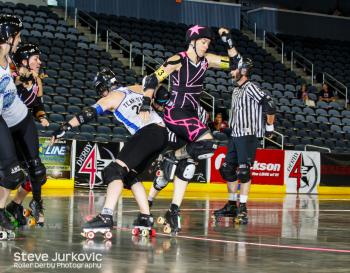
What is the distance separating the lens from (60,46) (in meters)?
15.0

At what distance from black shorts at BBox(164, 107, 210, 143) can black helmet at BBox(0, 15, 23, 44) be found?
1.49m

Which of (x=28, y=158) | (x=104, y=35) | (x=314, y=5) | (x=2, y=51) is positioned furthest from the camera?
(x=314, y=5)

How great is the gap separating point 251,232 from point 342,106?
15889mm

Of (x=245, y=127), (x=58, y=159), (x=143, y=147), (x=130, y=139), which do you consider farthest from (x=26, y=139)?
(x=58, y=159)

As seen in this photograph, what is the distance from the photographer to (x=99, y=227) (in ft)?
12.1

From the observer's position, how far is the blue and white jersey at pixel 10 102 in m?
3.62

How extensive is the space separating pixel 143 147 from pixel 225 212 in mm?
2084

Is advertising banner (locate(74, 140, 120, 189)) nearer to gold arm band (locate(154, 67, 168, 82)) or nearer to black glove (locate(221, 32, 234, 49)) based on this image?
black glove (locate(221, 32, 234, 49))

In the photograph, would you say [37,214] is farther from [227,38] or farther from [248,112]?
[248,112]

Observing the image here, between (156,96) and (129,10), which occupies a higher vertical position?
(129,10)

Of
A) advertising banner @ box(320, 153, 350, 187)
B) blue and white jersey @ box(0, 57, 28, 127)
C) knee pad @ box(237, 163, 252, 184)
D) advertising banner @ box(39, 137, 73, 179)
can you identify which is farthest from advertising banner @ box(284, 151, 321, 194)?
blue and white jersey @ box(0, 57, 28, 127)

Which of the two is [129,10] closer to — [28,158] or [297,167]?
[297,167]

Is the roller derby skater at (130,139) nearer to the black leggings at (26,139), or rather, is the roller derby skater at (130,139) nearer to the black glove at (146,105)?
the black glove at (146,105)

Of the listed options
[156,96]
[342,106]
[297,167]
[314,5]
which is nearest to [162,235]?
[156,96]
